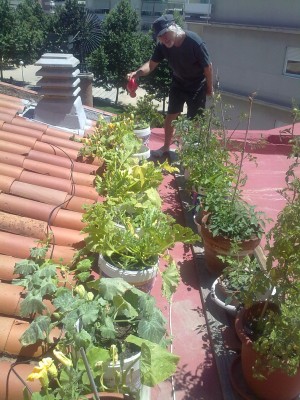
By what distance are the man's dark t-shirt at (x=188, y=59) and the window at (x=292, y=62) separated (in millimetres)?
13886

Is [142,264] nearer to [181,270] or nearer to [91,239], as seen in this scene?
[91,239]

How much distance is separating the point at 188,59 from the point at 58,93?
1483mm

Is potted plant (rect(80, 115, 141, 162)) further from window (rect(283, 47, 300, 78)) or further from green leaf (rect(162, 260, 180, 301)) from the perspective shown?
window (rect(283, 47, 300, 78))

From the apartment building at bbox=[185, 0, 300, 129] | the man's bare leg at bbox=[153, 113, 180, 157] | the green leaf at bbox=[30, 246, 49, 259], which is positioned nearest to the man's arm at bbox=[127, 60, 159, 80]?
the man's bare leg at bbox=[153, 113, 180, 157]

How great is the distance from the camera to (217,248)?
9.39 ft

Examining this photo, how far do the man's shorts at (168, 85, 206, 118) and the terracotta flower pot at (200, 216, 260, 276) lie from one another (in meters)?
2.26

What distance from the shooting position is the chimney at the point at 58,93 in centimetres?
415

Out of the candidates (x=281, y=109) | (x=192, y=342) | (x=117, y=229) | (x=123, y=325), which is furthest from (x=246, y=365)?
(x=281, y=109)

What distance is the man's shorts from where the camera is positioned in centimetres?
487

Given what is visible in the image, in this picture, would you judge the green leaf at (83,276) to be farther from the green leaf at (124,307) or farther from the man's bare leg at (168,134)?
the man's bare leg at (168,134)

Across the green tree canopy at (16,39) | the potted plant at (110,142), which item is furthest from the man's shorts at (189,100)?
the green tree canopy at (16,39)

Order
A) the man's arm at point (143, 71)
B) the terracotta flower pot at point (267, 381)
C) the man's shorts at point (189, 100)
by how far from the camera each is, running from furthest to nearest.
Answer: the man's shorts at point (189, 100), the man's arm at point (143, 71), the terracotta flower pot at point (267, 381)

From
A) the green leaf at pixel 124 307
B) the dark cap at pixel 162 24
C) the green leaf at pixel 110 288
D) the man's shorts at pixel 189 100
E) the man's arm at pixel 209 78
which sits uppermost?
the dark cap at pixel 162 24

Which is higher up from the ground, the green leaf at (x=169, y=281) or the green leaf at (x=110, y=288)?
the green leaf at (x=110, y=288)
